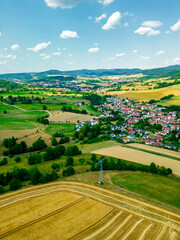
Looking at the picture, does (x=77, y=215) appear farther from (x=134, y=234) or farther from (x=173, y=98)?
(x=173, y=98)

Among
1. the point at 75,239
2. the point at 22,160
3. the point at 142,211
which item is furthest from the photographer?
the point at 22,160

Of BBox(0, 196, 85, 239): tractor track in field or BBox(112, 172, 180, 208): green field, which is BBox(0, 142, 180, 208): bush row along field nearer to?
BBox(112, 172, 180, 208): green field

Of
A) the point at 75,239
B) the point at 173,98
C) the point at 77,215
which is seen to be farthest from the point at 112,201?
the point at 173,98

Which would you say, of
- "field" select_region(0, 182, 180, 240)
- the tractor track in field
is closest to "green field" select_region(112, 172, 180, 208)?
"field" select_region(0, 182, 180, 240)

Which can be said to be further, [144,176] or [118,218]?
[144,176]

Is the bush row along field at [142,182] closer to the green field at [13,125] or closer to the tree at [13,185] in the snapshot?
the tree at [13,185]

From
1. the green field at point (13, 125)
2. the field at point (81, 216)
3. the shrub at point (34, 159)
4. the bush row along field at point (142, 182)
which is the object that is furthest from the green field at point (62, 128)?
the field at point (81, 216)
